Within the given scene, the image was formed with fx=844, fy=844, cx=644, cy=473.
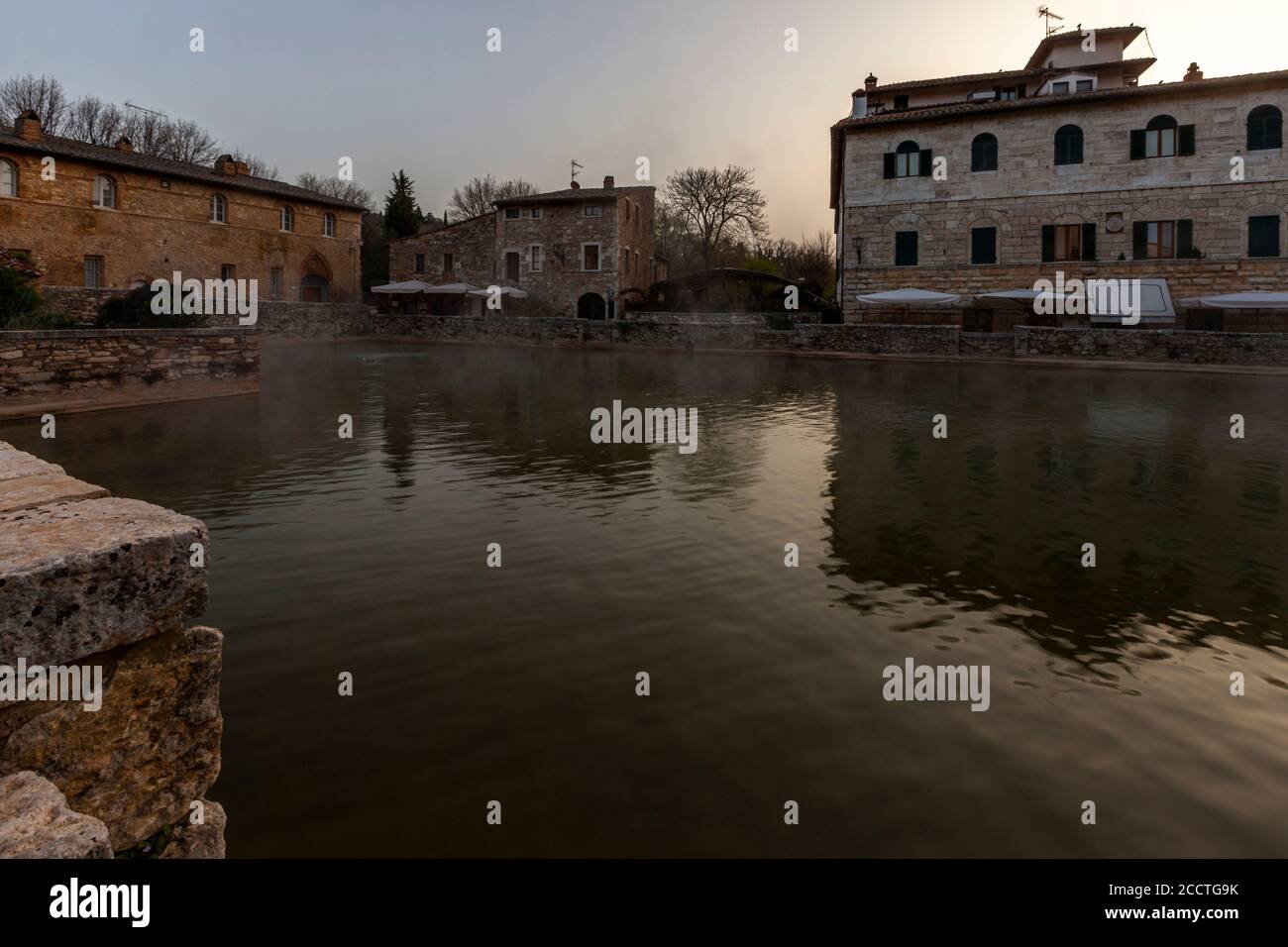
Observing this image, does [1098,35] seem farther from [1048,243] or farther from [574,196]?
[574,196]

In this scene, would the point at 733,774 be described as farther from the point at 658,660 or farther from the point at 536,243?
the point at 536,243

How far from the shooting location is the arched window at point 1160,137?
31938mm

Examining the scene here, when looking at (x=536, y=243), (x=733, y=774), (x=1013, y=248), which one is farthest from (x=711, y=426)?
(x=536, y=243)

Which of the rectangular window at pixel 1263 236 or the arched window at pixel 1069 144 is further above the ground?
the arched window at pixel 1069 144

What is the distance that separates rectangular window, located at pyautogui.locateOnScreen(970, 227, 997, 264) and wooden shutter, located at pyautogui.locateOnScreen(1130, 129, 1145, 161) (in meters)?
5.45

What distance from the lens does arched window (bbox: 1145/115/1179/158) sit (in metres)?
31.9

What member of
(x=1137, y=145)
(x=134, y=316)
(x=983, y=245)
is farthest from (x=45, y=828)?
(x=1137, y=145)

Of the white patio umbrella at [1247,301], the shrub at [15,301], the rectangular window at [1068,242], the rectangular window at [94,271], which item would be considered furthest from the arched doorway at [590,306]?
the shrub at [15,301]

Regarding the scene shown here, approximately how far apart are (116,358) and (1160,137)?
116 ft

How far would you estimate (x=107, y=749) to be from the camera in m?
2.53

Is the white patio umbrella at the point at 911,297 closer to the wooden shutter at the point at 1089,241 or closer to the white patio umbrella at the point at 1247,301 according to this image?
the wooden shutter at the point at 1089,241

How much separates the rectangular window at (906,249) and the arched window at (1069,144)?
615 cm

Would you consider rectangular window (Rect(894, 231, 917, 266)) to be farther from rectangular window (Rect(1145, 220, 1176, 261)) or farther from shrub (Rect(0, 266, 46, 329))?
shrub (Rect(0, 266, 46, 329))
